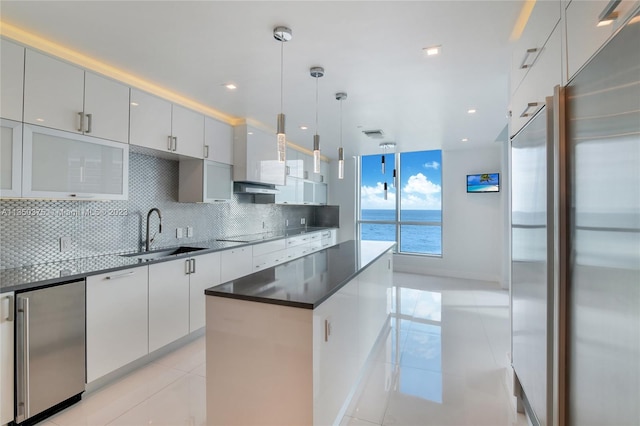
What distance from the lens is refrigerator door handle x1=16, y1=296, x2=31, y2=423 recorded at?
1791mm

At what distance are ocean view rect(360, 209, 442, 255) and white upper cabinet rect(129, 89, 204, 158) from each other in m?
4.60

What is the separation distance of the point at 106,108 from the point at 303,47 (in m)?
1.72

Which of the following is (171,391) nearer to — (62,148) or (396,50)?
(62,148)

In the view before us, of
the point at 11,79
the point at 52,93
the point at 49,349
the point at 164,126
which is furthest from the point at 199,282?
the point at 11,79

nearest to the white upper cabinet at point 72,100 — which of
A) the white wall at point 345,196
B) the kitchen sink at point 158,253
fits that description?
the kitchen sink at point 158,253

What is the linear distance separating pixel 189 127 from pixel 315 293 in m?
2.65

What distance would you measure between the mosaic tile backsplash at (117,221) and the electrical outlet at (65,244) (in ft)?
0.09

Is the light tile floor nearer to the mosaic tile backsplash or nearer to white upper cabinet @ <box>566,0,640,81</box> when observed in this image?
the mosaic tile backsplash

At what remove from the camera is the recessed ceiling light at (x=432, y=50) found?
7.32ft

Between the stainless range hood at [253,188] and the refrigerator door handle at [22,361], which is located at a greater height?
the stainless range hood at [253,188]

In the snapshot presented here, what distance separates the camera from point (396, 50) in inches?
89.7

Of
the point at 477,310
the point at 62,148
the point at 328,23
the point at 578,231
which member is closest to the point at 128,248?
the point at 62,148

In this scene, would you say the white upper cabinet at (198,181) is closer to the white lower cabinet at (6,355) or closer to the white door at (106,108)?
the white door at (106,108)

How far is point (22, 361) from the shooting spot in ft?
5.95
